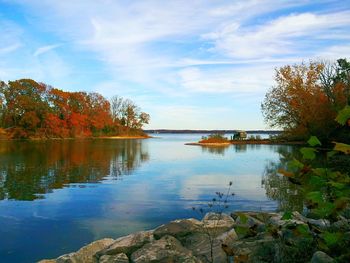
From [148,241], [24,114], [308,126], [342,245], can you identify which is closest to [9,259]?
[148,241]

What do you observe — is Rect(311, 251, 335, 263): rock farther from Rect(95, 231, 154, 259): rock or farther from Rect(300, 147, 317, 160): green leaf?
Rect(95, 231, 154, 259): rock

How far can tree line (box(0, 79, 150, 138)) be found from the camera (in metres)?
63.2

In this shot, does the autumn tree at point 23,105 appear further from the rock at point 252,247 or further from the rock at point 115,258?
the rock at point 252,247

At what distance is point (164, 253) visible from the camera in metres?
4.96

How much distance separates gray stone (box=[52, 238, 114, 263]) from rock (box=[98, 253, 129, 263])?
302mm

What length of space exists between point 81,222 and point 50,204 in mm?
2151

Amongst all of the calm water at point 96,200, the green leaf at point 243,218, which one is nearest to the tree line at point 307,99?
the calm water at point 96,200

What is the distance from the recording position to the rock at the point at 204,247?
16.0 feet

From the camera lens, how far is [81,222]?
805cm

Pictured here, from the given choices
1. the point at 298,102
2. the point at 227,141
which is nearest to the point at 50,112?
the point at 227,141

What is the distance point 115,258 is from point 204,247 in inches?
49.6

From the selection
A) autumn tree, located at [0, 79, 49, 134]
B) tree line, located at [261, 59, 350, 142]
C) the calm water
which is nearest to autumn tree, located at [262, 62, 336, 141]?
tree line, located at [261, 59, 350, 142]

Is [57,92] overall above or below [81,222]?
above

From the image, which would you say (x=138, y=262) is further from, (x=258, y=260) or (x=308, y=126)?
(x=308, y=126)
